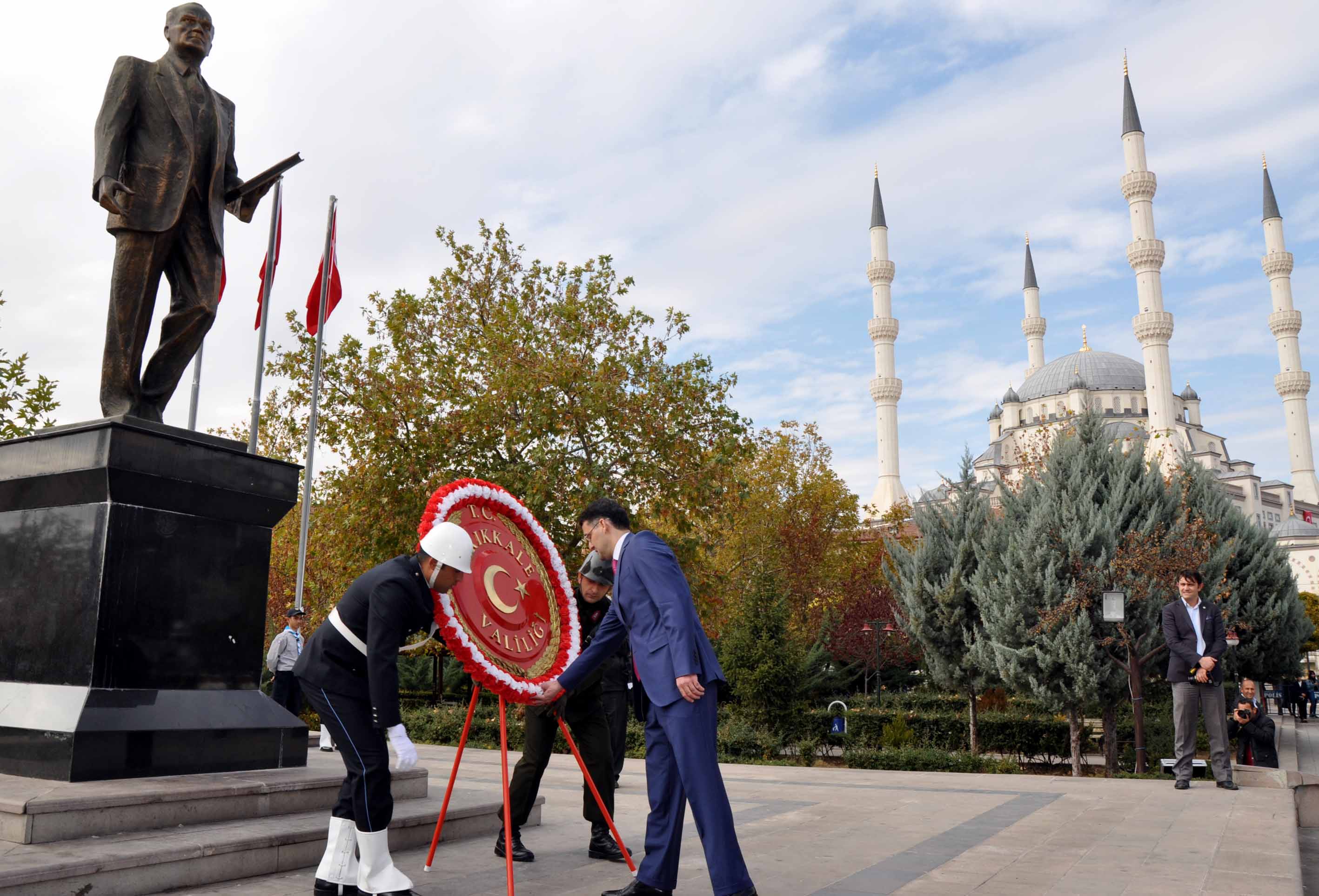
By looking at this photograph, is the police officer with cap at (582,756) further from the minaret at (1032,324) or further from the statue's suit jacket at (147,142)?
the minaret at (1032,324)

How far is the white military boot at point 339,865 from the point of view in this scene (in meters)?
4.16

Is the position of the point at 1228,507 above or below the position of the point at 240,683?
above

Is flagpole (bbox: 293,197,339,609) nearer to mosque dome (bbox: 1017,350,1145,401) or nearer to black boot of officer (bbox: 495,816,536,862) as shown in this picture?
black boot of officer (bbox: 495,816,536,862)

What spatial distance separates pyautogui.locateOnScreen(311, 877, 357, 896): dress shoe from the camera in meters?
4.16

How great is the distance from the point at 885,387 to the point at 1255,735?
2372 inches

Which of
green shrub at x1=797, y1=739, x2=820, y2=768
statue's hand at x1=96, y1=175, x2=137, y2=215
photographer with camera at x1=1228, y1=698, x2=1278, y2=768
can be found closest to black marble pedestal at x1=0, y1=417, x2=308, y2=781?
statue's hand at x1=96, y1=175, x2=137, y2=215

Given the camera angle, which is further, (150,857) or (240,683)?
(240,683)

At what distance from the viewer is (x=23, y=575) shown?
5.55 meters

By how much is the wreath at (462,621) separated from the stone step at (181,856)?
114 centimetres

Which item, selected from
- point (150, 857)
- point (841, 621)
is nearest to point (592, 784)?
point (150, 857)

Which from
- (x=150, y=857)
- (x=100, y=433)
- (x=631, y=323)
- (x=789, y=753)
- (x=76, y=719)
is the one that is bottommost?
(x=789, y=753)

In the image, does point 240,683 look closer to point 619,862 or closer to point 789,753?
point 619,862

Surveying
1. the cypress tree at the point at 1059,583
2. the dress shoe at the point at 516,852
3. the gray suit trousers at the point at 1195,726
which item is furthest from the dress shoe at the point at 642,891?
the cypress tree at the point at 1059,583

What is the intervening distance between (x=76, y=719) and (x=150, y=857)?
1161 mm
